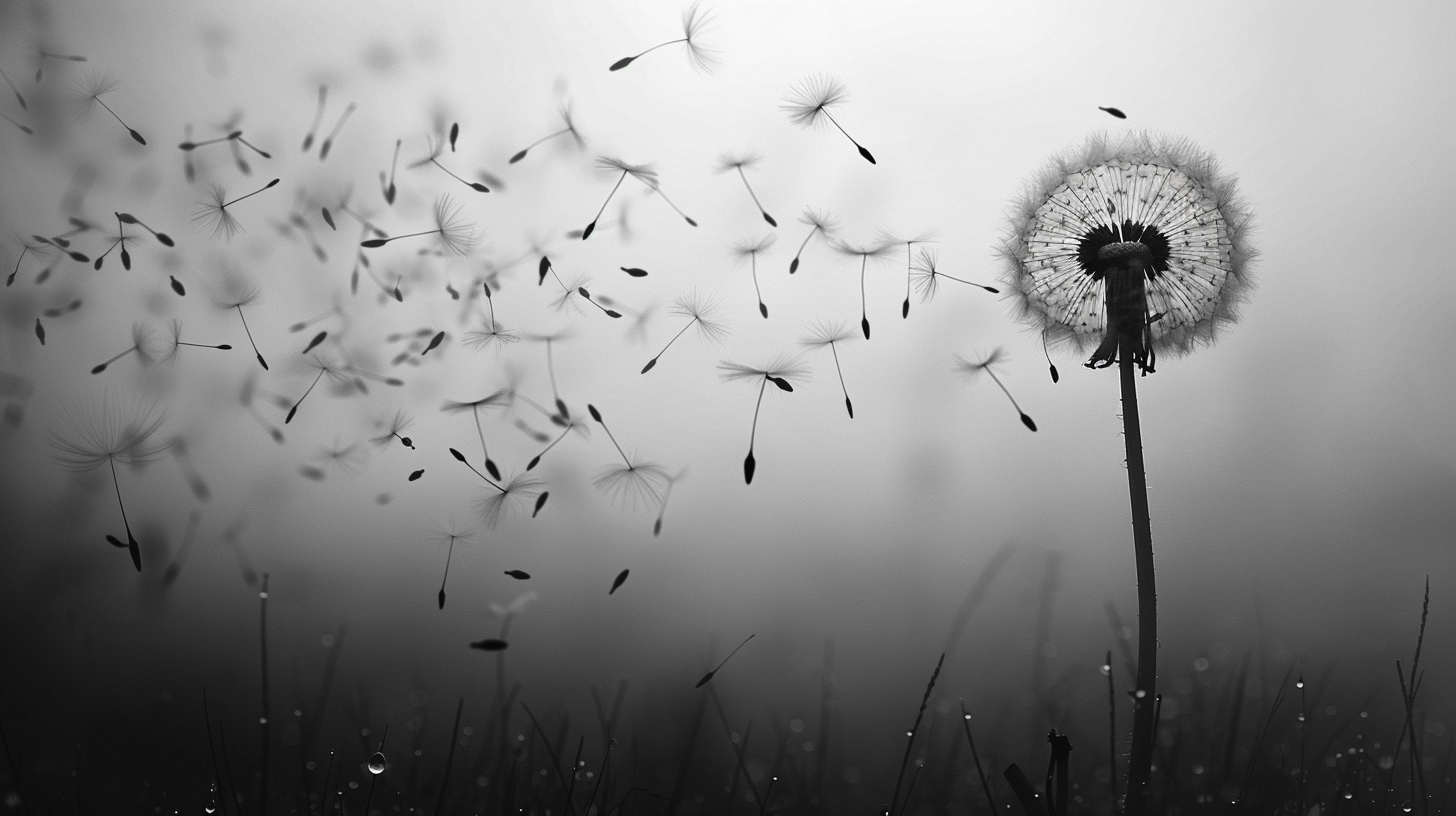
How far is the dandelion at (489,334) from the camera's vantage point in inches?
53.0

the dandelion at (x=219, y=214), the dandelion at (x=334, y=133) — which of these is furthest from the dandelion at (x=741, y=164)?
the dandelion at (x=219, y=214)

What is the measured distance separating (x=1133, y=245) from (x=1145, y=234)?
0.27 ft

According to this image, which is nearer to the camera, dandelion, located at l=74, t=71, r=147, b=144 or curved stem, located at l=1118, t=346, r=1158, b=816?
curved stem, located at l=1118, t=346, r=1158, b=816

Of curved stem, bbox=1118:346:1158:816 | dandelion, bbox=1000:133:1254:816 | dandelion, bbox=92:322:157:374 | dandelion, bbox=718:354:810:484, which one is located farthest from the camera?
dandelion, bbox=92:322:157:374

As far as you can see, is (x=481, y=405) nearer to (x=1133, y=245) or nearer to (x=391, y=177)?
(x=391, y=177)

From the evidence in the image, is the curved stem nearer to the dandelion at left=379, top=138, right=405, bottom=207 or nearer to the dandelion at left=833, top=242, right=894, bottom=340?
the dandelion at left=833, top=242, right=894, bottom=340

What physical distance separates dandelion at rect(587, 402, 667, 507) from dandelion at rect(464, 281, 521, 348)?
0.68 feet

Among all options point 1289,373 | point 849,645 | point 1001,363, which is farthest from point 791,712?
point 1289,373

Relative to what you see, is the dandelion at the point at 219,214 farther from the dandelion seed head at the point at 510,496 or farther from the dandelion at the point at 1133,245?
the dandelion at the point at 1133,245

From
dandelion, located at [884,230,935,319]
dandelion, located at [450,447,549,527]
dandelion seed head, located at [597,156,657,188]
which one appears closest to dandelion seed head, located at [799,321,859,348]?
dandelion, located at [884,230,935,319]

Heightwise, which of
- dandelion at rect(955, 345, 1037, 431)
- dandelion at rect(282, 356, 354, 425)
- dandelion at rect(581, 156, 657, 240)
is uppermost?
dandelion at rect(581, 156, 657, 240)

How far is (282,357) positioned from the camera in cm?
139

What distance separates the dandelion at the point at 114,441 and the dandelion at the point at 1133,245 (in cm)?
154

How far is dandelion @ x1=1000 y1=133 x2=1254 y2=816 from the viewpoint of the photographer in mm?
1119
